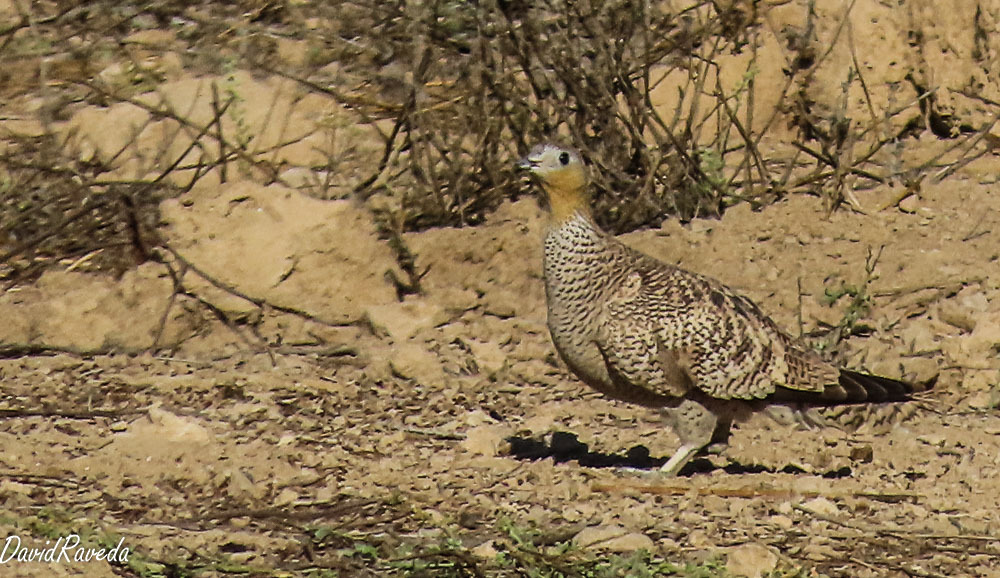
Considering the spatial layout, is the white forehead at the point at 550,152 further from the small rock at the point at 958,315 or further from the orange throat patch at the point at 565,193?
the small rock at the point at 958,315

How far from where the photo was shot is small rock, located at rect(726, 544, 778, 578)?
4.60m

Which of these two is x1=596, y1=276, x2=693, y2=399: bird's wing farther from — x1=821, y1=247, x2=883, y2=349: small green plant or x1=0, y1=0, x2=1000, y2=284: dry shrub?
x1=0, y1=0, x2=1000, y2=284: dry shrub

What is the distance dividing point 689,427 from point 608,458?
35 cm

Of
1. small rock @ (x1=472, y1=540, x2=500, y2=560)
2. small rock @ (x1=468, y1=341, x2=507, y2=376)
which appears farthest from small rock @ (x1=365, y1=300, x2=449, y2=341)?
small rock @ (x1=472, y1=540, x2=500, y2=560)

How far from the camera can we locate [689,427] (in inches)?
218

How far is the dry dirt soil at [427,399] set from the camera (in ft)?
16.1

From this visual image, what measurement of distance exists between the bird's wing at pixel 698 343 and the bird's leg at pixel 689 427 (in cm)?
9

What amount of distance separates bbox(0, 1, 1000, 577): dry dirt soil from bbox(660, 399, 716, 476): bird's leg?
13 cm

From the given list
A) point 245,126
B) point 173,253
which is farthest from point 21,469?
point 245,126

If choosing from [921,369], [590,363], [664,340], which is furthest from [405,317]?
[921,369]

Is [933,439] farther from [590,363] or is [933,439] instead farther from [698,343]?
[590,363]

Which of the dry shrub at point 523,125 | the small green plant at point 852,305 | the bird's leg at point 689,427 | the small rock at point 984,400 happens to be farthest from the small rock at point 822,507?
the dry shrub at point 523,125

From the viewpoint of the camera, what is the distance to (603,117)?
783 cm

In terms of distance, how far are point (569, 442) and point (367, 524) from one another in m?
1.05
